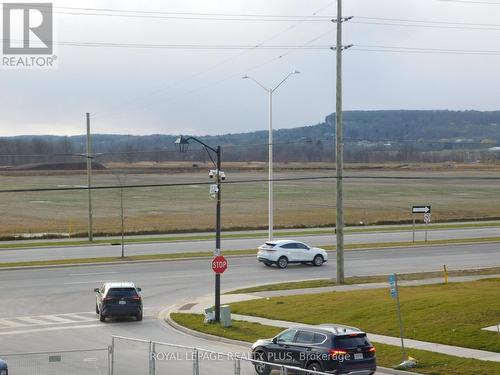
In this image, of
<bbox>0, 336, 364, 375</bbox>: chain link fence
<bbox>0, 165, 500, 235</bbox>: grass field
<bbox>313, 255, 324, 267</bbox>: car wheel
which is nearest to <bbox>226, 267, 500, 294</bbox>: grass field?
<bbox>313, 255, 324, 267</bbox>: car wheel

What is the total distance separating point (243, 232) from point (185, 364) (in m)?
51.1

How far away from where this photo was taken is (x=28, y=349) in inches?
969

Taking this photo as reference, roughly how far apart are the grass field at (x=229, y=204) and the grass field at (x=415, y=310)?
73.0 ft

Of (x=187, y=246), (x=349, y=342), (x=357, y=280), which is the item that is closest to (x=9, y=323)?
(x=349, y=342)

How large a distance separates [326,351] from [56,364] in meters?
6.86

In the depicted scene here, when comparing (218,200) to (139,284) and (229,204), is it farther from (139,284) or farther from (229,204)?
(229,204)

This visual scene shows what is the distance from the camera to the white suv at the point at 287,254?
46.7m

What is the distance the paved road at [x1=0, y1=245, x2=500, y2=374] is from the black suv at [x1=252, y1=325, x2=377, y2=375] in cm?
156

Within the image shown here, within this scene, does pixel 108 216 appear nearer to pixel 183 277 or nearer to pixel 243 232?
pixel 243 232

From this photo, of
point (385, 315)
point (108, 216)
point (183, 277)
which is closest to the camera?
point (385, 315)

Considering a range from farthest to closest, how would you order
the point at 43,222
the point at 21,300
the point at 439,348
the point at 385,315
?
the point at 43,222 < the point at 21,300 < the point at 385,315 < the point at 439,348

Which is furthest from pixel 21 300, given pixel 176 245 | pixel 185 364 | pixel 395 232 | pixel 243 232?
pixel 395 232

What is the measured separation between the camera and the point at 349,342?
771 inches

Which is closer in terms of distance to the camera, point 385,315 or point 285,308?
point 385,315
